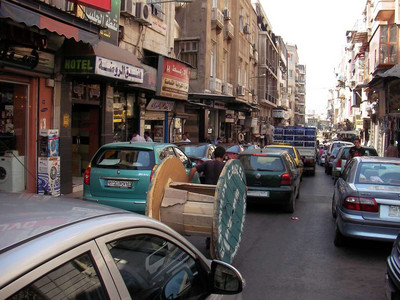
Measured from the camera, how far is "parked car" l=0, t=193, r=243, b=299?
142 centimetres

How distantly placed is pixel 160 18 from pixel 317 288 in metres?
15.8

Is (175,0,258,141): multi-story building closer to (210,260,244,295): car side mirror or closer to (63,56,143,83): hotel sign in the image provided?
(63,56,143,83): hotel sign

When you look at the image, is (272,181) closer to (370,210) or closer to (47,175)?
(370,210)

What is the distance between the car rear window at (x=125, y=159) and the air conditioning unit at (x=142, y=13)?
9.01 m

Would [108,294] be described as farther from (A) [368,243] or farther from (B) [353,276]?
(A) [368,243]

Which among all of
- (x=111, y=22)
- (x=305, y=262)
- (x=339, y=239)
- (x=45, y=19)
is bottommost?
(x=305, y=262)

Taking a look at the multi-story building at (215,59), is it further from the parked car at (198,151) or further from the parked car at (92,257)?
the parked car at (92,257)

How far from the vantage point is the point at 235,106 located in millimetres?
31922

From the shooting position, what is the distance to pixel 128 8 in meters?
14.9

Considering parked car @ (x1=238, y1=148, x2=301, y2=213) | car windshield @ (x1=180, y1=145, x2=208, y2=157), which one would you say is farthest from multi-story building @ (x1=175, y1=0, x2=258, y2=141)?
parked car @ (x1=238, y1=148, x2=301, y2=213)

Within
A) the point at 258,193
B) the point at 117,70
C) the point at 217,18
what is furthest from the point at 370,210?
the point at 217,18

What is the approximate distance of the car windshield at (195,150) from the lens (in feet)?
43.2

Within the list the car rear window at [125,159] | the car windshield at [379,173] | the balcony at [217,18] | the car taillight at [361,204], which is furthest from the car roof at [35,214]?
the balcony at [217,18]

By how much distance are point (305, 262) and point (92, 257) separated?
5139 mm
